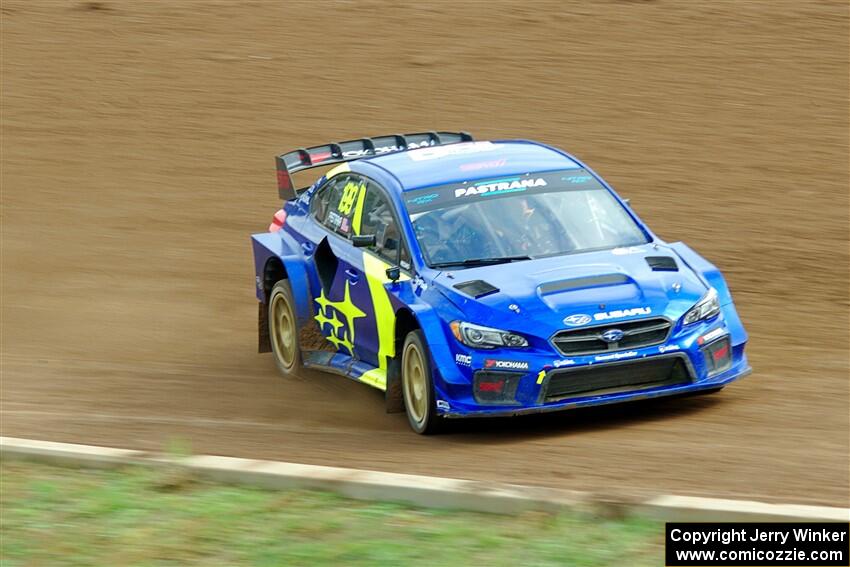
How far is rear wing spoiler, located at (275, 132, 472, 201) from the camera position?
11.8 meters

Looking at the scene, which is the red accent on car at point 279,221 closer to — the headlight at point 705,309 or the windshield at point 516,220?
the windshield at point 516,220

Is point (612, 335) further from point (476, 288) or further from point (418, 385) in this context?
point (418, 385)

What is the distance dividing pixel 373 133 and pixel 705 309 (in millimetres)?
10513

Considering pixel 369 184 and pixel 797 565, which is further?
pixel 369 184

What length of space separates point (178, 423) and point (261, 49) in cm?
1322

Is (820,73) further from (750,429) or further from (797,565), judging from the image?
(797,565)

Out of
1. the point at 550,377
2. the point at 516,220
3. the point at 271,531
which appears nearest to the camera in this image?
the point at 271,531

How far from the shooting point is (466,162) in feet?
33.9

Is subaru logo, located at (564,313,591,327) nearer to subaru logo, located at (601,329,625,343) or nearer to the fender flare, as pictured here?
subaru logo, located at (601,329,625,343)

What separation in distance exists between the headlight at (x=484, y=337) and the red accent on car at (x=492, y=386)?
0.72ft

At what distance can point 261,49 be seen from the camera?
22.4m

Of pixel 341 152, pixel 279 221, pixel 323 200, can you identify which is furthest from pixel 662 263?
pixel 279 221

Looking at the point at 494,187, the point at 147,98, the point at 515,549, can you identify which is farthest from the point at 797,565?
the point at 147,98

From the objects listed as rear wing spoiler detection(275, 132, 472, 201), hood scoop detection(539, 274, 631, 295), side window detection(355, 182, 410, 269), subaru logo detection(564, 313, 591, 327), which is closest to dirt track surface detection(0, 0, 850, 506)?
subaru logo detection(564, 313, 591, 327)
